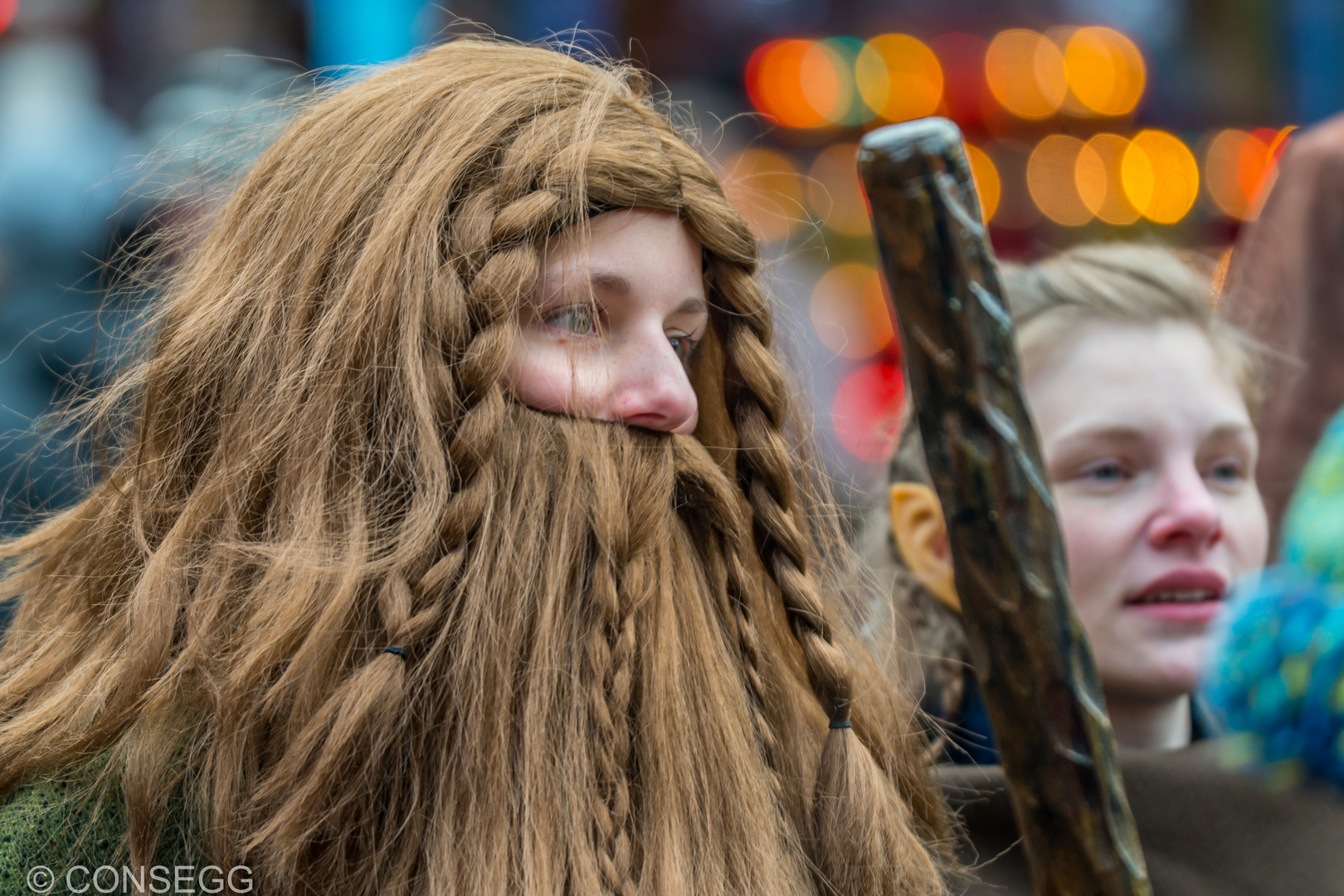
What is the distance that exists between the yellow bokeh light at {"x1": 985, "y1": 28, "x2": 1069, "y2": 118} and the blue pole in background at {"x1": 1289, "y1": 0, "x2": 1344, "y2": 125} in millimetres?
941

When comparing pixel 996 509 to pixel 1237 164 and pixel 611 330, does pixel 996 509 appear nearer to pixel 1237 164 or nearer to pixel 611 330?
pixel 611 330

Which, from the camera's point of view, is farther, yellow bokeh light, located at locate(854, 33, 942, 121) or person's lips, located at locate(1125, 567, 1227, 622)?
yellow bokeh light, located at locate(854, 33, 942, 121)

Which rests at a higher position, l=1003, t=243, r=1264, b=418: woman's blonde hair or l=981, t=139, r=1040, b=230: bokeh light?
l=1003, t=243, r=1264, b=418: woman's blonde hair

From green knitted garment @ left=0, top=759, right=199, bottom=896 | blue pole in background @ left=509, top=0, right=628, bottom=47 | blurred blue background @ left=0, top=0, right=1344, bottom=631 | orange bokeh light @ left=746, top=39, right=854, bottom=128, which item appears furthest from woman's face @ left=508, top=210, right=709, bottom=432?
orange bokeh light @ left=746, top=39, right=854, bottom=128

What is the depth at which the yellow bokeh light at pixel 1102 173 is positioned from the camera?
17.1 feet

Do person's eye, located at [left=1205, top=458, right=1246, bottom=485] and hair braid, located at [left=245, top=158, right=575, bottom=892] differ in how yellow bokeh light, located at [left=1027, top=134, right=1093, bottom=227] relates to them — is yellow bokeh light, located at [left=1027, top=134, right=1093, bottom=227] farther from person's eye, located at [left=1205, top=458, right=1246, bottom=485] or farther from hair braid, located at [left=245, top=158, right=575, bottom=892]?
hair braid, located at [left=245, top=158, right=575, bottom=892]

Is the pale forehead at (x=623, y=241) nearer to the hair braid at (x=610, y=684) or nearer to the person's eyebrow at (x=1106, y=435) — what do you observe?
the hair braid at (x=610, y=684)

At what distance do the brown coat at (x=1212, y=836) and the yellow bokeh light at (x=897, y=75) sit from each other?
3.79m

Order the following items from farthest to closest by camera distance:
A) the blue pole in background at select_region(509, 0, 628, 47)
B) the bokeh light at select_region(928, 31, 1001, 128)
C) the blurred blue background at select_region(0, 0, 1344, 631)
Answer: the bokeh light at select_region(928, 31, 1001, 128) → the blue pole in background at select_region(509, 0, 628, 47) → the blurred blue background at select_region(0, 0, 1344, 631)

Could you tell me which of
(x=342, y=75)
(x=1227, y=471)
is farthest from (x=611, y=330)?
(x=342, y=75)

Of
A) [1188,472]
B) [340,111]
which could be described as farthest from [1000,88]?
[340,111]

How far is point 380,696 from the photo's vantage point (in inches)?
43.6

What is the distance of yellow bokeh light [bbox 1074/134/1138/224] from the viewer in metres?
5.21

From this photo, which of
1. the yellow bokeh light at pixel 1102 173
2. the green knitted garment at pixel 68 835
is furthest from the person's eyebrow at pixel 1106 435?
the yellow bokeh light at pixel 1102 173
